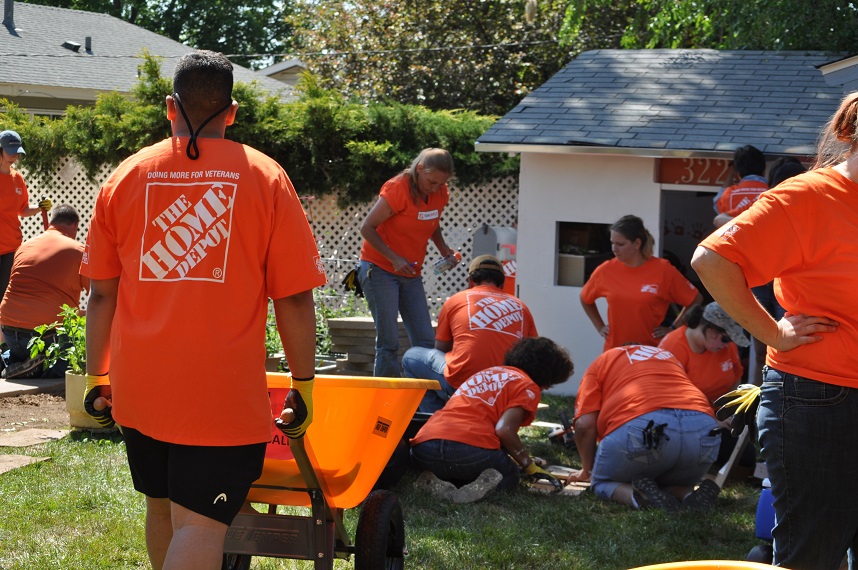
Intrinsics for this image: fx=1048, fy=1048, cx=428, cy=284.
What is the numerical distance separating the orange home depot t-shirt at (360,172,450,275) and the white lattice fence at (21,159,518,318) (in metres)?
3.97

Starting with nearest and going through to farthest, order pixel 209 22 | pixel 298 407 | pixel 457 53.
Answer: pixel 298 407 → pixel 457 53 → pixel 209 22

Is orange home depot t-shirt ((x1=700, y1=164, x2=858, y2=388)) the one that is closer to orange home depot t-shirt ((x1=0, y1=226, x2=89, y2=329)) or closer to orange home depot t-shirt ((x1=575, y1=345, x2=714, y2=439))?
orange home depot t-shirt ((x1=575, y1=345, x2=714, y2=439))

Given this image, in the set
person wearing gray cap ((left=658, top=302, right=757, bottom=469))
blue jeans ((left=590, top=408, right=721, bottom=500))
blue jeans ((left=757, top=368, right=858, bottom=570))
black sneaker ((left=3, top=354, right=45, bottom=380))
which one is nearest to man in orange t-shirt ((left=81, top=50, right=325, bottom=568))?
blue jeans ((left=757, top=368, right=858, bottom=570))

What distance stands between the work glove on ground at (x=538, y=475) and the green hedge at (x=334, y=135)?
664 cm

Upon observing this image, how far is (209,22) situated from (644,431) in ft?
129

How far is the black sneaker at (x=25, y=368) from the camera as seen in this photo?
29.1 ft

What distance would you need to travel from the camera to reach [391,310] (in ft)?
25.3

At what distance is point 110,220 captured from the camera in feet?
10.2

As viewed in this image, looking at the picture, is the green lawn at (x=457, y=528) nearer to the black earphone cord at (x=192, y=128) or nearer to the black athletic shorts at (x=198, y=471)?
the black athletic shorts at (x=198, y=471)

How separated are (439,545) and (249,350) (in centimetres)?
221

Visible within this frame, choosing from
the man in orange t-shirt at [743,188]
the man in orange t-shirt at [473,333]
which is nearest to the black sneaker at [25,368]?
the man in orange t-shirt at [473,333]

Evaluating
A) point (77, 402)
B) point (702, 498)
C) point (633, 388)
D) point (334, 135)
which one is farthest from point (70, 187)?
point (702, 498)

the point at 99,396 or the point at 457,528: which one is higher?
the point at 99,396

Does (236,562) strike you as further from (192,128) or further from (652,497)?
(652,497)
